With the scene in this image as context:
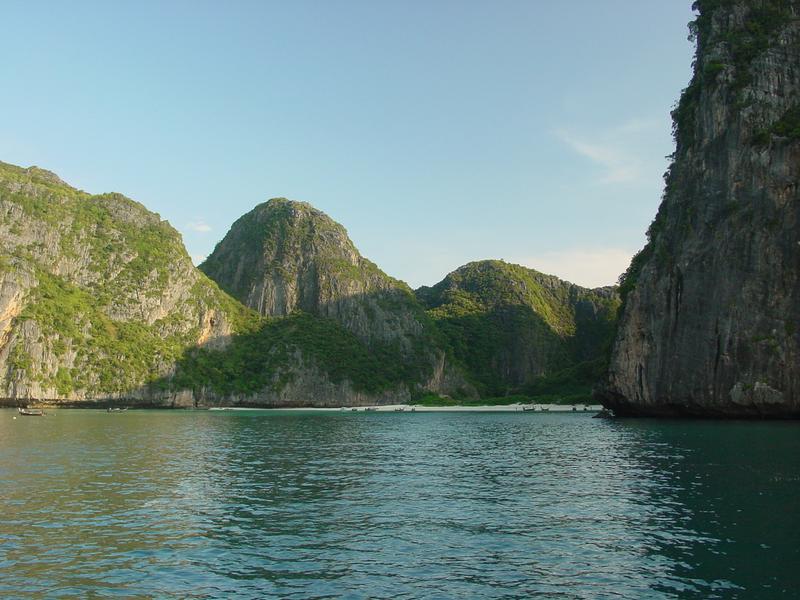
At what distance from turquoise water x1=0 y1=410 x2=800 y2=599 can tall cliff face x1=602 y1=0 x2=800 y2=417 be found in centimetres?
3798

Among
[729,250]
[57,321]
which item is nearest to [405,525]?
[729,250]

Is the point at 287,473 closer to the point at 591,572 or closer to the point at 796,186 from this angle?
the point at 591,572

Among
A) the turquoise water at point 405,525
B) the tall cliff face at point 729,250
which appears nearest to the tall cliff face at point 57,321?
the turquoise water at point 405,525

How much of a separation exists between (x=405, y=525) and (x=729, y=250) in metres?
79.9

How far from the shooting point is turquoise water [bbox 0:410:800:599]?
18953mm

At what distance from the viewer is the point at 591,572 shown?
20047mm

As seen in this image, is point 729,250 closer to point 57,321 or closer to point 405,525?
point 405,525

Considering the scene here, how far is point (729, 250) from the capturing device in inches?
3546

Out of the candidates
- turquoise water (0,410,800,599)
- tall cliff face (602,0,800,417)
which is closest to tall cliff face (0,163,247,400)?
turquoise water (0,410,800,599)

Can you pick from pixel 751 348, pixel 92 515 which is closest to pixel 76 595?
pixel 92 515

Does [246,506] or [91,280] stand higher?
[91,280]

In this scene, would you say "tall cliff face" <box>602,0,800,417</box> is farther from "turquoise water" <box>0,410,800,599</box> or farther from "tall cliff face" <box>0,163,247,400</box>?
"tall cliff face" <box>0,163,247,400</box>

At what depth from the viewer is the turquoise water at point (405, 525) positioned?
19.0m

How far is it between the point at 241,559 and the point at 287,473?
20.6 metres
